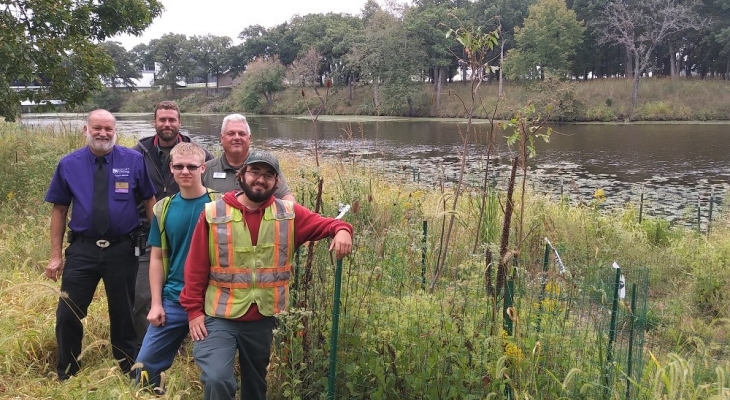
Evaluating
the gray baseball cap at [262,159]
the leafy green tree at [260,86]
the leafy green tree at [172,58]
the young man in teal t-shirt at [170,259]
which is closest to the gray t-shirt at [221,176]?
the young man in teal t-shirt at [170,259]

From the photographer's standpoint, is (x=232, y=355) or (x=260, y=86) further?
(x=260, y=86)

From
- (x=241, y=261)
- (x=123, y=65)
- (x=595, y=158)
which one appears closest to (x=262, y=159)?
(x=241, y=261)

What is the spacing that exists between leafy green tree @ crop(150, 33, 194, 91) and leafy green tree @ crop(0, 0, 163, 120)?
68354 millimetres

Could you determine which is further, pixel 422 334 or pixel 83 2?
pixel 83 2

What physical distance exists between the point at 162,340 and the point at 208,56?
79.0m

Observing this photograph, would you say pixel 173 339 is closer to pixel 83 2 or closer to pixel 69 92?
pixel 69 92

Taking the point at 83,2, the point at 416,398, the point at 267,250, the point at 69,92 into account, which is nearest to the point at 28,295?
the point at 267,250

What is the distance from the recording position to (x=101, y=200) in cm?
374

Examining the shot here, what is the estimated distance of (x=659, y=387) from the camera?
2.61 metres

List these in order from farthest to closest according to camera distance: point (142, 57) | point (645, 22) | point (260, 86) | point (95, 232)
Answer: point (142, 57) → point (260, 86) → point (645, 22) → point (95, 232)

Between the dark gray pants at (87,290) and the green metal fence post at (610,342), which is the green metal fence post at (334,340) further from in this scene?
the dark gray pants at (87,290)

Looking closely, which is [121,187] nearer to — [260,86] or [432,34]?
[432,34]

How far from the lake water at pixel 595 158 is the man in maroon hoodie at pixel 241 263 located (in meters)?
3.88

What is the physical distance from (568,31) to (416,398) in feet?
144
